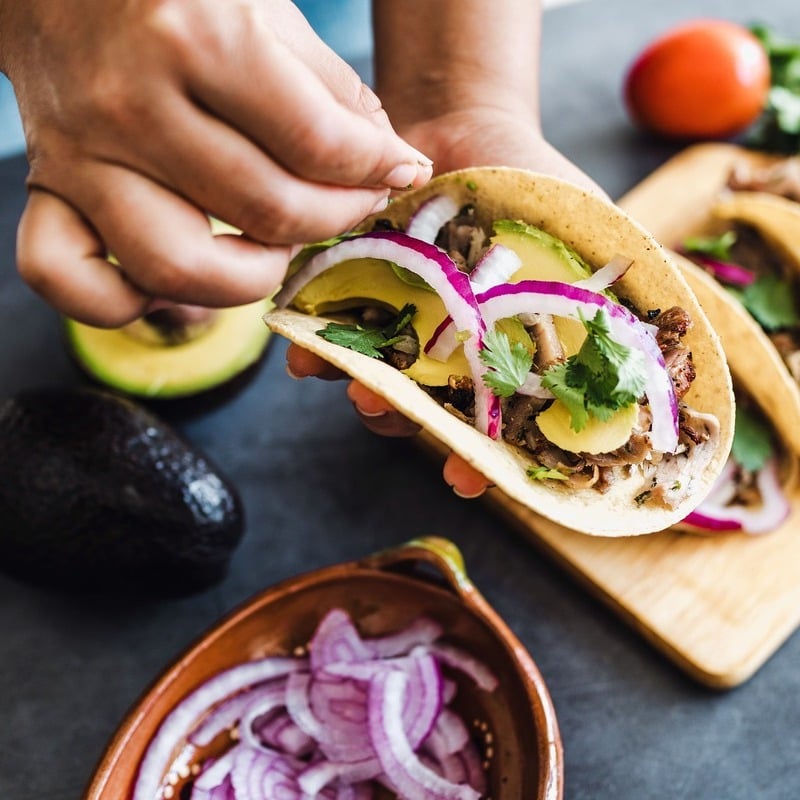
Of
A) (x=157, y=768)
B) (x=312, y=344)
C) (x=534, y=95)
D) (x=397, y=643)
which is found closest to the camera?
(x=312, y=344)

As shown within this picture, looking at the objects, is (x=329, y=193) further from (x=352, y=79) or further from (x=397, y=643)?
(x=397, y=643)

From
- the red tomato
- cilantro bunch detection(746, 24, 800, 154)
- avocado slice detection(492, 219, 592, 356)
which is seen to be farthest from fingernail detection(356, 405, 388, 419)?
cilantro bunch detection(746, 24, 800, 154)

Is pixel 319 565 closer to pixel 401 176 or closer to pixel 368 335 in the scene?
pixel 368 335

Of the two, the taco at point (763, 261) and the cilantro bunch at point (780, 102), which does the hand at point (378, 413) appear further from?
the cilantro bunch at point (780, 102)

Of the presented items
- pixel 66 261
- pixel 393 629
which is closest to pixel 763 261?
pixel 393 629

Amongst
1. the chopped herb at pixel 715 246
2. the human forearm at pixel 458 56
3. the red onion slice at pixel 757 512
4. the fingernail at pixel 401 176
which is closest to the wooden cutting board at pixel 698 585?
the red onion slice at pixel 757 512

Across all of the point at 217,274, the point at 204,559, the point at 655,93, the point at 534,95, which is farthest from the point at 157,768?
the point at 655,93
